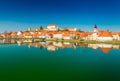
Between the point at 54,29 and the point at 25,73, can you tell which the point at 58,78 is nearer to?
the point at 25,73

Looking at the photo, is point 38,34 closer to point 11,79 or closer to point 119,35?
point 119,35

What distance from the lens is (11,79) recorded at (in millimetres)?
10992

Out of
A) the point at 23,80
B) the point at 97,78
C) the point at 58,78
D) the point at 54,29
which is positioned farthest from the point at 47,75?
the point at 54,29

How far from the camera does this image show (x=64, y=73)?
12.8m

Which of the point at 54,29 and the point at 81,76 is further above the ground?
the point at 54,29

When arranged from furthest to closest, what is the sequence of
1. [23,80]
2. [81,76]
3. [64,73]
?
1. [64,73]
2. [81,76]
3. [23,80]

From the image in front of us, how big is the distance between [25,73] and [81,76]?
3.21 metres

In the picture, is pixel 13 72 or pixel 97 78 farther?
pixel 13 72

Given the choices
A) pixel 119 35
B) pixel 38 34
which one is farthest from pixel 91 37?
pixel 38 34

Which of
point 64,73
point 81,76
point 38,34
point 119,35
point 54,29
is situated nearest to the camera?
point 81,76

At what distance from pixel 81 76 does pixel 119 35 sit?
53.5 meters

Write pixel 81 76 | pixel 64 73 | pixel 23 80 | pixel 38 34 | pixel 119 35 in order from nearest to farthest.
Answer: pixel 23 80 → pixel 81 76 → pixel 64 73 → pixel 119 35 → pixel 38 34

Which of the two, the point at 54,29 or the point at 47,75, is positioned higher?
the point at 54,29

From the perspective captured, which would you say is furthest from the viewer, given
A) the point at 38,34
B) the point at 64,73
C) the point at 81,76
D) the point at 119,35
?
the point at 38,34
